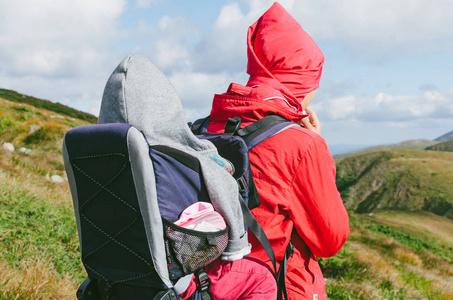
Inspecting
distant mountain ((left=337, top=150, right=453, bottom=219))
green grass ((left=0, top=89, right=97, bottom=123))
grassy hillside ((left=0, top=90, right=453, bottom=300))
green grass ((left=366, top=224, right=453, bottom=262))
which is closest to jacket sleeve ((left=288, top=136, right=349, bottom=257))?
grassy hillside ((left=0, top=90, right=453, bottom=300))

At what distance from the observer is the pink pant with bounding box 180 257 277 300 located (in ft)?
6.48

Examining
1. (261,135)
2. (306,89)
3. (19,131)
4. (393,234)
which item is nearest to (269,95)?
(261,135)

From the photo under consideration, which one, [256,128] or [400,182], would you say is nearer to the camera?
[256,128]

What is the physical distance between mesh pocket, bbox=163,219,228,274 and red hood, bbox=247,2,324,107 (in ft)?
4.24

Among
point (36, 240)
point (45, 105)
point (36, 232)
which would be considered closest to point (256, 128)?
point (36, 240)

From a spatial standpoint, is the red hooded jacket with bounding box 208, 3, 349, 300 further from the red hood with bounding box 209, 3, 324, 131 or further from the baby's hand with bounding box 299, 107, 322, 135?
the baby's hand with bounding box 299, 107, 322, 135

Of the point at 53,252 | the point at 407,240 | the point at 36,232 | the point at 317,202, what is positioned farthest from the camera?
the point at 407,240

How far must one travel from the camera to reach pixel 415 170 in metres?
34.0

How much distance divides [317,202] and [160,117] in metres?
1.11

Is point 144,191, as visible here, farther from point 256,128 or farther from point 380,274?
point 380,274

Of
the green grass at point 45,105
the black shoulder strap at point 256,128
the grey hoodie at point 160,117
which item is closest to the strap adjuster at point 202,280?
the grey hoodie at point 160,117

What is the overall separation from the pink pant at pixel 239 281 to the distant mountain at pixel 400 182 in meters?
26.7

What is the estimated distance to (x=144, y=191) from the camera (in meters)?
1.65

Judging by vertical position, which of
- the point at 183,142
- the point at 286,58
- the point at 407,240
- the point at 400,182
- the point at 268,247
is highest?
the point at 286,58
